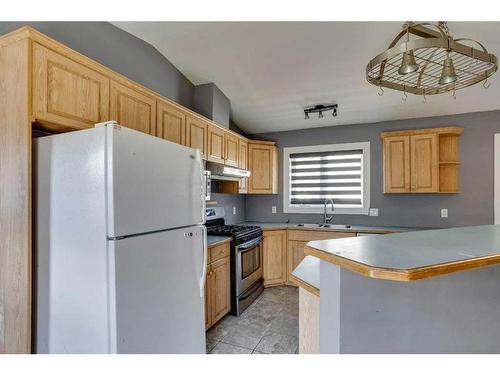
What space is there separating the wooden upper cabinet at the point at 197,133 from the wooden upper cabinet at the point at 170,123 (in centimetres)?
8

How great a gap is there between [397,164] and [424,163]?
30 cm

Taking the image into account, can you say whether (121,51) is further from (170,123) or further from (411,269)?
(411,269)

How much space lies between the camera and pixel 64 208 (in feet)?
4.70

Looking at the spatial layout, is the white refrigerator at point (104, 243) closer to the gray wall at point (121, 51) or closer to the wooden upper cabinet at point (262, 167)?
the gray wall at point (121, 51)

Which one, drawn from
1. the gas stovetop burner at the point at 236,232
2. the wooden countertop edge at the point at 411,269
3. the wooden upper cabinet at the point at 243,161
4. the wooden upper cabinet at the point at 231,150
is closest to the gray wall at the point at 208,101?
the wooden upper cabinet at the point at 231,150

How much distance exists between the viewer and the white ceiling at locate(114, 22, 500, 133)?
89.0 inches

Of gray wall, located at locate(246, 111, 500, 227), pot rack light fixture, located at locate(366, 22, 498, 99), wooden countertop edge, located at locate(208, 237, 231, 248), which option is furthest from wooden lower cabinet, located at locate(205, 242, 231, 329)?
pot rack light fixture, located at locate(366, 22, 498, 99)

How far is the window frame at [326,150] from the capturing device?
393cm

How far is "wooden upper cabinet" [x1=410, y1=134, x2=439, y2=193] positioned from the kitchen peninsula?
7.27 ft

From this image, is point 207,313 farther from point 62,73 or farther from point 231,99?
point 231,99

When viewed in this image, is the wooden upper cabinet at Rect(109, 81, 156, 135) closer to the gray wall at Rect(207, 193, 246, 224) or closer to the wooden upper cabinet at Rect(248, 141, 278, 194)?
the gray wall at Rect(207, 193, 246, 224)

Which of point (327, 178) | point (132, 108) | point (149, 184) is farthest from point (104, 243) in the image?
point (327, 178)

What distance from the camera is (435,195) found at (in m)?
3.59

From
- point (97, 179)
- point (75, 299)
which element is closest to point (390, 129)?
point (97, 179)
